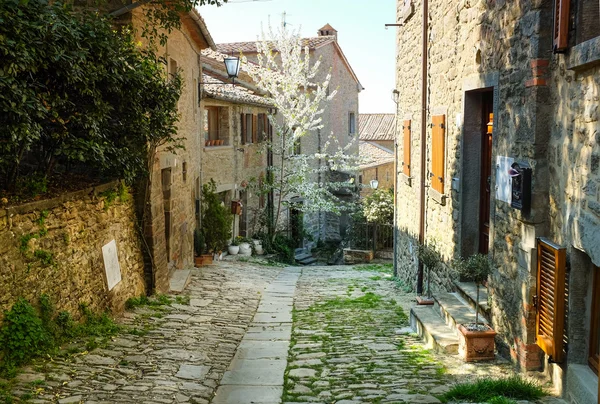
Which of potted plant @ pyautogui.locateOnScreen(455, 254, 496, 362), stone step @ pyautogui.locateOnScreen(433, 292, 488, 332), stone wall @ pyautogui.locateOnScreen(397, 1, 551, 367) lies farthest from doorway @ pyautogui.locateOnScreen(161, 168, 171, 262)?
potted plant @ pyautogui.locateOnScreen(455, 254, 496, 362)

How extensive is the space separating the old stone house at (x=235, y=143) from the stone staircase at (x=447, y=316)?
8.94m

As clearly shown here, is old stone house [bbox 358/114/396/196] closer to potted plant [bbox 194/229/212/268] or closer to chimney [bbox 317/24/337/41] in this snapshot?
chimney [bbox 317/24/337/41]

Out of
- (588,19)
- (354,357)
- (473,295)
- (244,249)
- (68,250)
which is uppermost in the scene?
(588,19)

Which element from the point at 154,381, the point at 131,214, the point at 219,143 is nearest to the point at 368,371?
the point at 154,381

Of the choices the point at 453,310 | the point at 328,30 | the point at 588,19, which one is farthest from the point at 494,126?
the point at 328,30

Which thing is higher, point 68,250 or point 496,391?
point 68,250

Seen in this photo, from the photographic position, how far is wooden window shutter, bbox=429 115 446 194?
8742mm

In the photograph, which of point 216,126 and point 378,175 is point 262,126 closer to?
point 216,126

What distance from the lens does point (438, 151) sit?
29.6 feet

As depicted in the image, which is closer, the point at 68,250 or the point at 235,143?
the point at 68,250

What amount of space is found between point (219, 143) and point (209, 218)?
3.08 metres

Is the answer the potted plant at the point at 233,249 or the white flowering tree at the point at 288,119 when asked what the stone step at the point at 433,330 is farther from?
the white flowering tree at the point at 288,119

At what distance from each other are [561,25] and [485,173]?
3160 mm

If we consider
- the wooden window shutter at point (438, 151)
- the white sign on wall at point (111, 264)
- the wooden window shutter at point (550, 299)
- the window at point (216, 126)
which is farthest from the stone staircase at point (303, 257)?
the wooden window shutter at point (550, 299)
